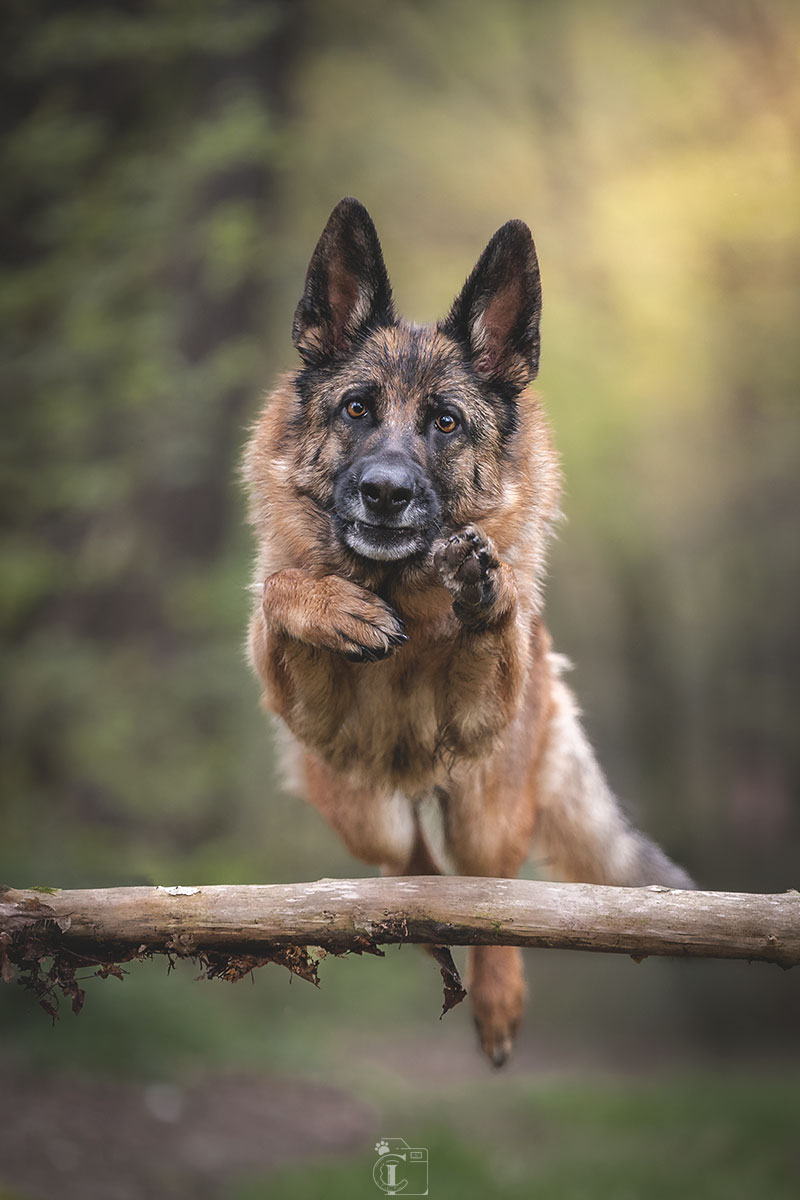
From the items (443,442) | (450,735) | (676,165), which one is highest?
(676,165)

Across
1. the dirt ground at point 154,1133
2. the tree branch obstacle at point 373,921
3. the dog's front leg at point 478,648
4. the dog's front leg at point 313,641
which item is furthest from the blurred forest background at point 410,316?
the tree branch obstacle at point 373,921

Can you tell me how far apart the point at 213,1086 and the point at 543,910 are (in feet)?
24.8

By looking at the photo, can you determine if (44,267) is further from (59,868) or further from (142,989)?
(142,989)

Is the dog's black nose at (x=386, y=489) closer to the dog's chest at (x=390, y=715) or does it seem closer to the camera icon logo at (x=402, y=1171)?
the dog's chest at (x=390, y=715)

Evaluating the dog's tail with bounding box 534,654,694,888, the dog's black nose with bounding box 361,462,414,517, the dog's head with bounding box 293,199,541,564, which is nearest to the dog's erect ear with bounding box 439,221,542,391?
the dog's head with bounding box 293,199,541,564

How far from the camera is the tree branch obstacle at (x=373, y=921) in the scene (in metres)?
3.49

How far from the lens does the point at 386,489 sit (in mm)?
4215

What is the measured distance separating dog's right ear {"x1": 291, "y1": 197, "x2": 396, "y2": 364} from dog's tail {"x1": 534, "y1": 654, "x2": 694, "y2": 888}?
6.84ft

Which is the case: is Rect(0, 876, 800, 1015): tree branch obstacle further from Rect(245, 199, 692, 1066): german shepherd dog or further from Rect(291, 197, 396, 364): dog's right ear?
Rect(291, 197, 396, 364): dog's right ear

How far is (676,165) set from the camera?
39.6 feet

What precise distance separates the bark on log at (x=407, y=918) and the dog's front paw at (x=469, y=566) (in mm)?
1030

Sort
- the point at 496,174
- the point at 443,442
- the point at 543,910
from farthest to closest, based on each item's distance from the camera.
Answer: the point at 496,174 < the point at 443,442 < the point at 543,910

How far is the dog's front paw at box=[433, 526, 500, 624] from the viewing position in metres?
3.79

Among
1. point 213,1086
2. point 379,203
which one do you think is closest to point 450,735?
point 213,1086
